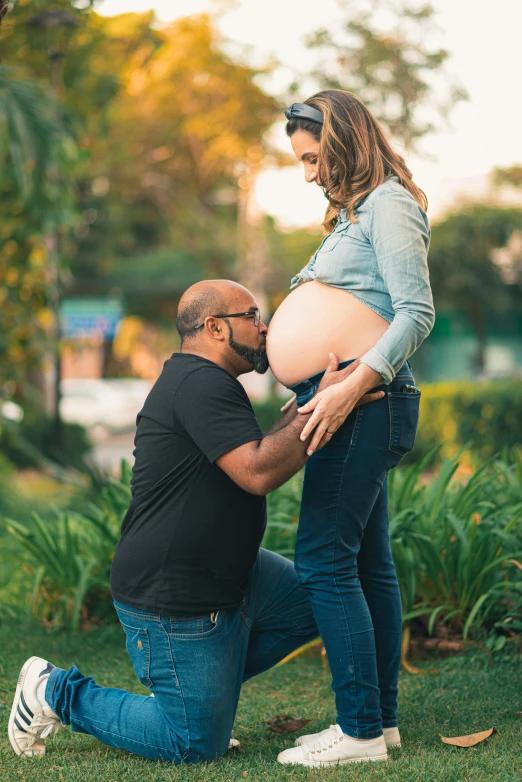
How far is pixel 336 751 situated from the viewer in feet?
8.91

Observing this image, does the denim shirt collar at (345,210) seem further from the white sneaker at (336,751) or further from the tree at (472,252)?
the tree at (472,252)

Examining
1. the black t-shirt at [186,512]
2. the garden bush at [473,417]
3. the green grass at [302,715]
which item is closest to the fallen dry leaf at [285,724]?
the green grass at [302,715]

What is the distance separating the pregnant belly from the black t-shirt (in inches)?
6.9

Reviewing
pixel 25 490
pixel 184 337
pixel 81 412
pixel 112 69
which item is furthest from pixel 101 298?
pixel 184 337

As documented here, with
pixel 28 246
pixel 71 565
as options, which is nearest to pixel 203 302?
pixel 71 565

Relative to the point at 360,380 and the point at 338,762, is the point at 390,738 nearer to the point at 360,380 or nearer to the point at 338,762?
the point at 338,762

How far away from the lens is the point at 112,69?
515 inches

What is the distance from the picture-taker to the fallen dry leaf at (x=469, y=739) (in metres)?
2.84

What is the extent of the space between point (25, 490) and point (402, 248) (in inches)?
338

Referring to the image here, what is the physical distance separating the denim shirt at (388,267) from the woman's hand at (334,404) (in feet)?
0.13

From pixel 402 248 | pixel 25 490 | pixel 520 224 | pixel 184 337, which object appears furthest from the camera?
pixel 520 224

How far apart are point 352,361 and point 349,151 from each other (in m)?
0.61

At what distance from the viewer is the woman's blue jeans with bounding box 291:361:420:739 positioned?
2.69 meters

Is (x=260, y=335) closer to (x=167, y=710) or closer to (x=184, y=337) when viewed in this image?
(x=184, y=337)
